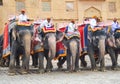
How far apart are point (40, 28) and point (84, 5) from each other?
18977 millimetres

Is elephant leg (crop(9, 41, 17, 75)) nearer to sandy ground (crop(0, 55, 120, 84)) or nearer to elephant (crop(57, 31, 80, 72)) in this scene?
sandy ground (crop(0, 55, 120, 84))

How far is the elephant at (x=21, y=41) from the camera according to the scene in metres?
12.4

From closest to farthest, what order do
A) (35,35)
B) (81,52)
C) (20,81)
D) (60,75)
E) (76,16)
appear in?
(20,81) → (60,75) → (35,35) → (81,52) → (76,16)

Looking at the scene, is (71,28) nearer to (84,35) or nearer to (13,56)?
(84,35)

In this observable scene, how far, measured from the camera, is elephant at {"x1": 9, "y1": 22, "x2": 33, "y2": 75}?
12.4m

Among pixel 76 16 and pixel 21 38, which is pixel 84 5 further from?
pixel 21 38

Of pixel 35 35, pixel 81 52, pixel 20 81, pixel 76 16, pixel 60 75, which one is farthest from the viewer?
pixel 76 16

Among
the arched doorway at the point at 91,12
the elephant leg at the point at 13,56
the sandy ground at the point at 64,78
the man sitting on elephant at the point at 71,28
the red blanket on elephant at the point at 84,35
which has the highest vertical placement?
the arched doorway at the point at 91,12

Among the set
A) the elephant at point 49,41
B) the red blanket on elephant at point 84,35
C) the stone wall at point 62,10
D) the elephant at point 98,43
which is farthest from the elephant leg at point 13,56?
the stone wall at point 62,10

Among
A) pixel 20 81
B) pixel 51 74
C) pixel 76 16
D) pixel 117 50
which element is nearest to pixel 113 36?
pixel 117 50

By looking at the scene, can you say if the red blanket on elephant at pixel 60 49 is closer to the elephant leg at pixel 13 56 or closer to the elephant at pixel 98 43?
the elephant at pixel 98 43

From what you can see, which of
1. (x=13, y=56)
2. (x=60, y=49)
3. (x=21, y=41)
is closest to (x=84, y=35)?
(x=60, y=49)

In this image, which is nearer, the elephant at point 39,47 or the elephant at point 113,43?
the elephant at point 39,47

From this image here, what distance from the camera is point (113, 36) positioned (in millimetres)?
13695
